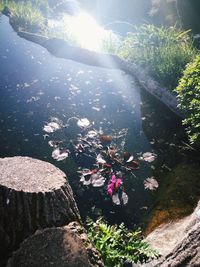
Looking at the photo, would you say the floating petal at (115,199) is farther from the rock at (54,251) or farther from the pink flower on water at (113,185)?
the rock at (54,251)

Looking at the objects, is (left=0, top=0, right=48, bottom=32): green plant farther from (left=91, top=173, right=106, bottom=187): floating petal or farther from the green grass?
(left=91, top=173, right=106, bottom=187): floating petal

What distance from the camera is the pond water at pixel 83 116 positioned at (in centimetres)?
593

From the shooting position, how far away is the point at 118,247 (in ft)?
14.8

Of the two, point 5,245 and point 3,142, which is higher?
point 5,245

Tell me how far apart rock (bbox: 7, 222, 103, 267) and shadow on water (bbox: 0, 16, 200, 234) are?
1.79 metres

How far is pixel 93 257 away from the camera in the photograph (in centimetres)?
362

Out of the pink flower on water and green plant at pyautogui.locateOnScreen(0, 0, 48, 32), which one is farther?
green plant at pyautogui.locateOnScreen(0, 0, 48, 32)

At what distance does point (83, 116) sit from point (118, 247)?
14.2ft

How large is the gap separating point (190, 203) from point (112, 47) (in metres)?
8.25

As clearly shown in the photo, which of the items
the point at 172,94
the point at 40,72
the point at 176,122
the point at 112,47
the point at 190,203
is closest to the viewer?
the point at 190,203

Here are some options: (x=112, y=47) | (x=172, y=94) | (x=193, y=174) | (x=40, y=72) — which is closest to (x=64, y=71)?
(x=40, y=72)

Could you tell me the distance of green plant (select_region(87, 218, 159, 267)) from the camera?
13.9 feet

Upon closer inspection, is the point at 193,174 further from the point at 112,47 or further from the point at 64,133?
the point at 112,47

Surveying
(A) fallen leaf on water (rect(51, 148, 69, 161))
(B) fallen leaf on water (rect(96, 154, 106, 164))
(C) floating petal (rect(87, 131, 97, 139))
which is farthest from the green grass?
(B) fallen leaf on water (rect(96, 154, 106, 164))
